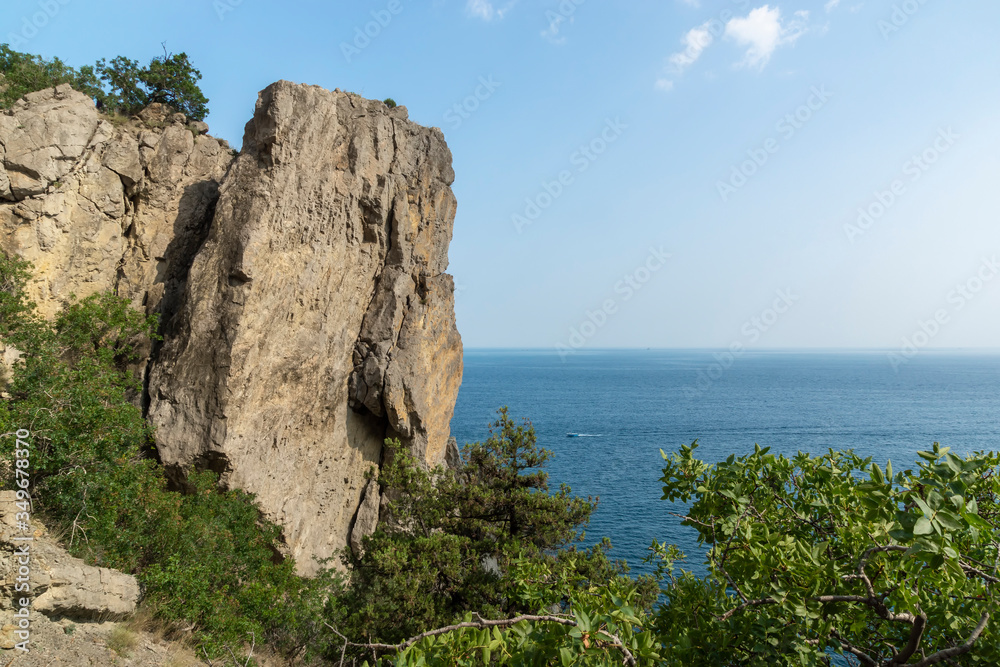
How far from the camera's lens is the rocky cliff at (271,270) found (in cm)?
2084

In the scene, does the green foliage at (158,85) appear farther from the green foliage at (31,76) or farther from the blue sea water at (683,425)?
the blue sea water at (683,425)

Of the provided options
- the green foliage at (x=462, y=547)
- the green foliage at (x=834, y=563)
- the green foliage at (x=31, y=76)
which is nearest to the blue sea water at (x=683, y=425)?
the green foliage at (x=462, y=547)

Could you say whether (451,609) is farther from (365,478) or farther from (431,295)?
(431,295)

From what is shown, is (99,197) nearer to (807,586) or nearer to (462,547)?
(462,547)

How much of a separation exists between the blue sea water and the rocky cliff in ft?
58.1

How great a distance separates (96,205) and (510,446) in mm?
19787

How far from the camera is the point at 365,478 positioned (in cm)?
2656

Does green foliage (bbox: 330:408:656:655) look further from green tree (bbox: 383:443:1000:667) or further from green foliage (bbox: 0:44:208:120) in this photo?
green foliage (bbox: 0:44:208:120)

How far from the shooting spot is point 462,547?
56.4 ft

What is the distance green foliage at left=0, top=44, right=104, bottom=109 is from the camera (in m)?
22.4

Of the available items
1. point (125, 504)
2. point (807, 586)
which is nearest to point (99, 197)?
point (125, 504)

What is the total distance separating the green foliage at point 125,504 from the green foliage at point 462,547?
8.77 feet

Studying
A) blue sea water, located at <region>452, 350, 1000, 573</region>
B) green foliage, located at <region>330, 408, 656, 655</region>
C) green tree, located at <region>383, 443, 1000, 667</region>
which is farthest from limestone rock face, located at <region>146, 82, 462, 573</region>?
green tree, located at <region>383, 443, 1000, 667</region>

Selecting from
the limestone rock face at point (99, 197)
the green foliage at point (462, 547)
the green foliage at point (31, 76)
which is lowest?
the green foliage at point (462, 547)
